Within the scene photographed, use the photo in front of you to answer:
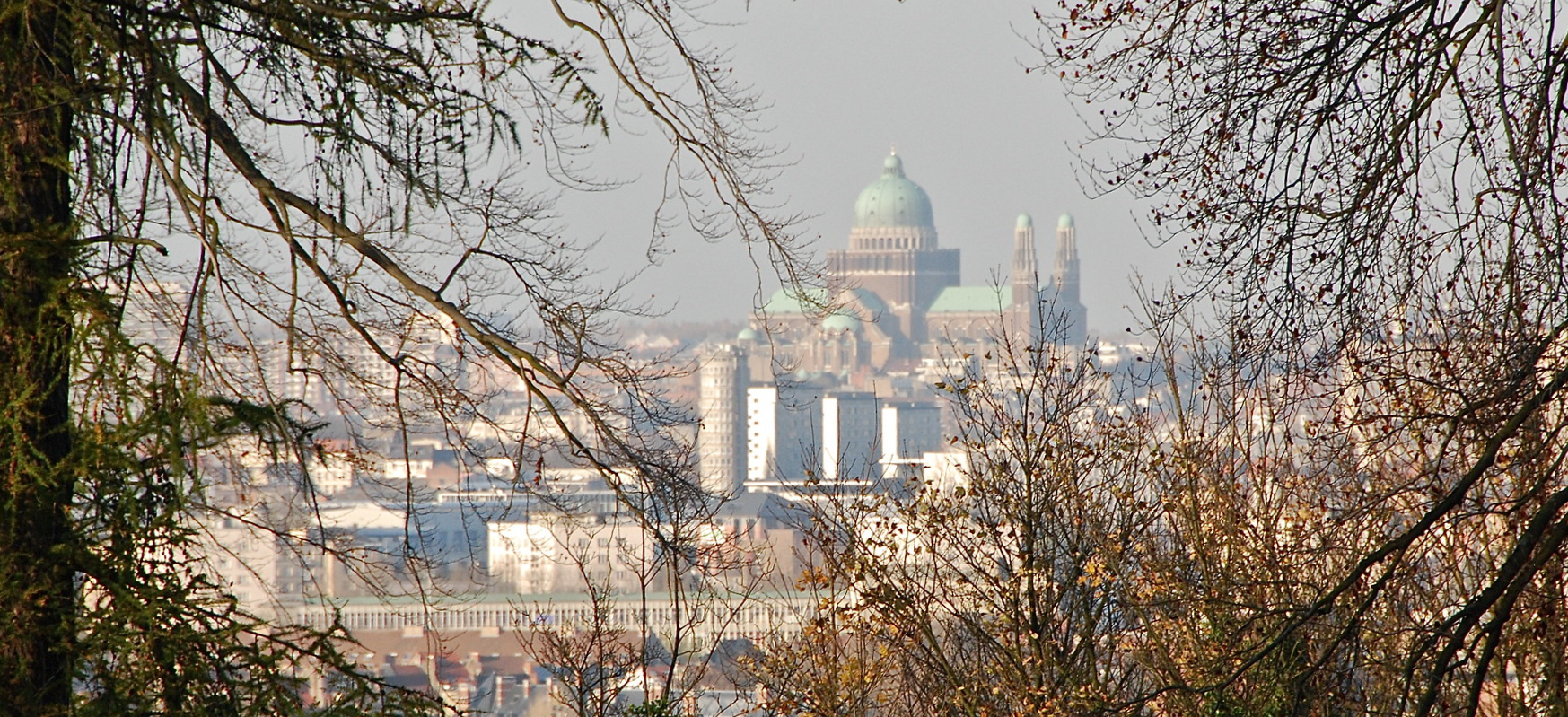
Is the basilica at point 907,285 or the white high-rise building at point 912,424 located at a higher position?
the basilica at point 907,285

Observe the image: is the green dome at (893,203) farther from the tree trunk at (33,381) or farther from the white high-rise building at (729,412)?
the tree trunk at (33,381)

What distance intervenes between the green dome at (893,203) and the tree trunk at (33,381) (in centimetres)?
15946

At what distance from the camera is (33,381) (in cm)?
342

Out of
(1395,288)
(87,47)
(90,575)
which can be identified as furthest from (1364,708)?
(87,47)

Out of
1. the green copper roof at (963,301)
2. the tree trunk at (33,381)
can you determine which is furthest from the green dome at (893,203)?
the tree trunk at (33,381)

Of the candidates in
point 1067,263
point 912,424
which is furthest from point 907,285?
point 912,424

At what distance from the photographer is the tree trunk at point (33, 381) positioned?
333 cm

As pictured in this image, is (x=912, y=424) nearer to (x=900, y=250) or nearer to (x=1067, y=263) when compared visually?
(x=900, y=250)

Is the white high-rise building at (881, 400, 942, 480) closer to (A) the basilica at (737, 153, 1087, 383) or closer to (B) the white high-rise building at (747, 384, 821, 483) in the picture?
(B) the white high-rise building at (747, 384, 821, 483)

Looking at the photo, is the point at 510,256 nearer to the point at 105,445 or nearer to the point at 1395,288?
the point at 105,445

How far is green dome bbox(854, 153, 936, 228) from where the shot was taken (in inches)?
6422

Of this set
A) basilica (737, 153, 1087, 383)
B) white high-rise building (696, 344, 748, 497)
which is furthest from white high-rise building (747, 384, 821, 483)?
basilica (737, 153, 1087, 383)

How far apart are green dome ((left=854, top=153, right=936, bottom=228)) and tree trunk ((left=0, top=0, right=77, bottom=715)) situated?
15946 cm

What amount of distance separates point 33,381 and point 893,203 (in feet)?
529
